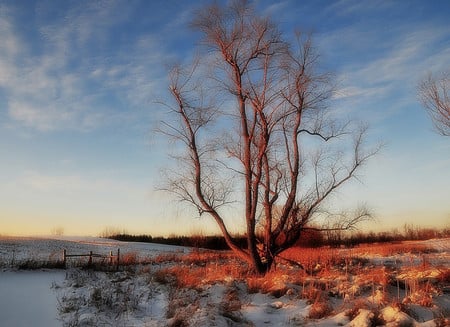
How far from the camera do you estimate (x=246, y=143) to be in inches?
654

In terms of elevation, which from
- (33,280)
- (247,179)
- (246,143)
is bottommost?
(33,280)

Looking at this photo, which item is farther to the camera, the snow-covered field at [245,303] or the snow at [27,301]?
the snow at [27,301]

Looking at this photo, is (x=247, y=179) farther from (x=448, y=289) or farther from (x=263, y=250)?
(x=448, y=289)

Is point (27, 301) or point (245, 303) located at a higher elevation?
point (245, 303)

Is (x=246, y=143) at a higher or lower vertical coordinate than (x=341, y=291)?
higher

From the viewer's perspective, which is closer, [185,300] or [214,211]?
[185,300]

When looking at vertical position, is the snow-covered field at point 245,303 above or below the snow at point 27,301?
above

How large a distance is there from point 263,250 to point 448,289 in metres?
7.08

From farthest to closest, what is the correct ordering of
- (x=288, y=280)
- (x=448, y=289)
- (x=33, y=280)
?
1. (x=33, y=280)
2. (x=288, y=280)
3. (x=448, y=289)

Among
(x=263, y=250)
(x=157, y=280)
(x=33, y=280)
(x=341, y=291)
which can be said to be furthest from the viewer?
(x=33, y=280)

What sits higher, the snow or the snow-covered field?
the snow-covered field

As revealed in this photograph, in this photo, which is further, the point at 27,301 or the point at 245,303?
the point at 27,301

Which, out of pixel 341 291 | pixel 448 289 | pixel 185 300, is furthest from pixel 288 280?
pixel 448 289

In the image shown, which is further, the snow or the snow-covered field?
the snow
